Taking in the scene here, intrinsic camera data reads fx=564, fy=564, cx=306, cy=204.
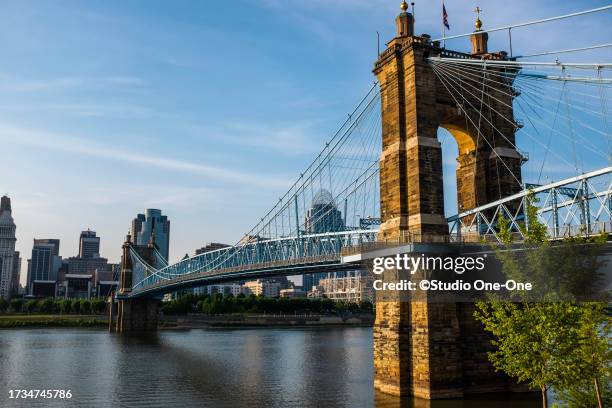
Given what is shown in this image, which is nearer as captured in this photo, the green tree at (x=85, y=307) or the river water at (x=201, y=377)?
the river water at (x=201, y=377)

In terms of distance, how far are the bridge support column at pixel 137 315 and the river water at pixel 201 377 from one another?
149 ft

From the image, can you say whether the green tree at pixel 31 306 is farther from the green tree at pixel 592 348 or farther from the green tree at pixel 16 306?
the green tree at pixel 592 348

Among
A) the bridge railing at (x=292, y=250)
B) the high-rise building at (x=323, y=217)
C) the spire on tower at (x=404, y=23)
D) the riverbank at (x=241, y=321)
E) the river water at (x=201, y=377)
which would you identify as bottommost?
the river water at (x=201, y=377)

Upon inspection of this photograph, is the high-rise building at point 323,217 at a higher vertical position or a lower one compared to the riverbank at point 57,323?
higher

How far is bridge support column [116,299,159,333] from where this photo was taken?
376 feet

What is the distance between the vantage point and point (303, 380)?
39406 mm

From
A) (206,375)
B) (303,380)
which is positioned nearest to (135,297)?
(206,375)

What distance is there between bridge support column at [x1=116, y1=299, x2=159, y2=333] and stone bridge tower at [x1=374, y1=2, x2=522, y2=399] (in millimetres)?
91127

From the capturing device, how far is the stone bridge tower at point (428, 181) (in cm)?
3036

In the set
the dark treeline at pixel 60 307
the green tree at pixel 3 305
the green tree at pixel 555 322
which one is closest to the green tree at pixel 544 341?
the green tree at pixel 555 322

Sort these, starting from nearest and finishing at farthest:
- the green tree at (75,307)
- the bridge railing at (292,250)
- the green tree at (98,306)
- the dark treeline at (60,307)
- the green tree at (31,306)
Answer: the bridge railing at (292,250)
the green tree at (98,306)
the dark treeline at (60,307)
the green tree at (75,307)
the green tree at (31,306)

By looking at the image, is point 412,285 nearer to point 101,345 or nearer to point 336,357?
point 336,357

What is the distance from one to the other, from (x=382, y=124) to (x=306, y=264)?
22132 millimetres

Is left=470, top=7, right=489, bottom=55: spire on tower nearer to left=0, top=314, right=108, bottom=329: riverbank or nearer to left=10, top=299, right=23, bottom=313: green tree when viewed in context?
left=0, top=314, right=108, bottom=329: riverbank
